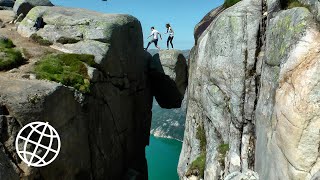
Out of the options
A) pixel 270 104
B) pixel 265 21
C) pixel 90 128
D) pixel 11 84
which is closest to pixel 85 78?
pixel 90 128

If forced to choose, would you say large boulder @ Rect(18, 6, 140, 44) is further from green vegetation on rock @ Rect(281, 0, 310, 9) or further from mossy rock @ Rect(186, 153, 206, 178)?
green vegetation on rock @ Rect(281, 0, 310, 9)

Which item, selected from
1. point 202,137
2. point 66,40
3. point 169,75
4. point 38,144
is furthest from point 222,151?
point 169,75

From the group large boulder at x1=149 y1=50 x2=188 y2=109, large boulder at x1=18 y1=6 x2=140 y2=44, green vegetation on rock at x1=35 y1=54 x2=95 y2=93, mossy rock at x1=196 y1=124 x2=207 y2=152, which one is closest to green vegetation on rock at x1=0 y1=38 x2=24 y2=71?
green vegetation on rock at x1=35 y1=54 x2=95 y2=93

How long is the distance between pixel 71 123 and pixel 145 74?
1964cm

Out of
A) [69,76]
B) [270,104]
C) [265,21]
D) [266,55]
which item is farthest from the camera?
[69,76]

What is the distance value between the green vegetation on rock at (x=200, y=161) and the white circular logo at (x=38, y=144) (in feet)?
29.6

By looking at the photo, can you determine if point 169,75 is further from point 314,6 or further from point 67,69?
point 314,6

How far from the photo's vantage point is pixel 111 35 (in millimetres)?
34312

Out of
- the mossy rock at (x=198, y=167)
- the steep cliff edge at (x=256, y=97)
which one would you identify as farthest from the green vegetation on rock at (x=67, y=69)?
the mossy rock at (x=198, y=167)

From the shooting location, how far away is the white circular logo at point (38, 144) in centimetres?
2086

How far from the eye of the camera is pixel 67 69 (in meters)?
28.7

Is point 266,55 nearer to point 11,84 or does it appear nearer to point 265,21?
point 265,21

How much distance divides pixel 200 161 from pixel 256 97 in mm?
6954

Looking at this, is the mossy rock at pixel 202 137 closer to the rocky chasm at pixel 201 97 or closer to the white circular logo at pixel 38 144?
the rocky chasm at pixel 201 97
